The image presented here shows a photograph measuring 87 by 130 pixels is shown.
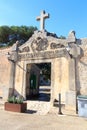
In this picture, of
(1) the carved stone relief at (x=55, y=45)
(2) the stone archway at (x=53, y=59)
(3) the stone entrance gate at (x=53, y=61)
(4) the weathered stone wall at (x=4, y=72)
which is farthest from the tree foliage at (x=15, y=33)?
(1) the carved stone relief at (x=55, y=45)

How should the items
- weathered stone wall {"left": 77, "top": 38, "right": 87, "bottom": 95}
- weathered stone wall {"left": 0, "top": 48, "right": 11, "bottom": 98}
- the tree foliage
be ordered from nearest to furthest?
weathered stone wall {"left": 77, "top": 38, "right": 87, "bottom": 95}
weathered stone wall {"left": 0, "top": 48, "right": 11, "bottom": 98}
the tree foliage

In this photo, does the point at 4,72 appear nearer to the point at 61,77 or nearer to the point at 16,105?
the point at 16,105

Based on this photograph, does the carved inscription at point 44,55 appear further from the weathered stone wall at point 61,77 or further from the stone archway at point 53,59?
the weathered stone wall at point 61,77

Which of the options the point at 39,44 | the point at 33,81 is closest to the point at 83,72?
the point at 39,44

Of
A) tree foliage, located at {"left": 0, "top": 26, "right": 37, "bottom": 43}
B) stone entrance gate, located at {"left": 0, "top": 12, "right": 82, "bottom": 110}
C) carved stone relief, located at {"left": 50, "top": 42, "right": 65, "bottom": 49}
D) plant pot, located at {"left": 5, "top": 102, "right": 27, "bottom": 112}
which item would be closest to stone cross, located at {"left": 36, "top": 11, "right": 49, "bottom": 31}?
stone entrance gate, located at {"left": 0, "top": 12, "right": 82, "bottom": 110}

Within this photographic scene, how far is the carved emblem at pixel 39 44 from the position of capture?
12.2 m

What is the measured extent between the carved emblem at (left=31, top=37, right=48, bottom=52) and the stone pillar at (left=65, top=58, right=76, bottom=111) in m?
2.41

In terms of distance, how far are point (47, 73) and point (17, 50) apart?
46.4ft

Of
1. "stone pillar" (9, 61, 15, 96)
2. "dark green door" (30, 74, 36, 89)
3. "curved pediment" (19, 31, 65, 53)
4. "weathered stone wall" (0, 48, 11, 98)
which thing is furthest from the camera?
"dark green door" (30, 74, 36, 89)

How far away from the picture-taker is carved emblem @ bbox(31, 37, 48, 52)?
12.2m

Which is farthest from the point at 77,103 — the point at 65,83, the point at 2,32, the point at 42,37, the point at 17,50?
the point at 2,32

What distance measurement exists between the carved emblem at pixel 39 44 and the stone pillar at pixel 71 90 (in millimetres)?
2408

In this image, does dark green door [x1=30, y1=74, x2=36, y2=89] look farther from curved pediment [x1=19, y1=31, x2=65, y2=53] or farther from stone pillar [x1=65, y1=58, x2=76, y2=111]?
stone pillar [x1=65, y1=58, x2=76, y2=111]

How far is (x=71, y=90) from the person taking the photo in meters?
10.4
